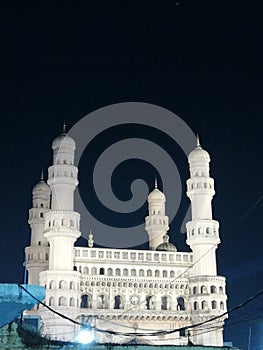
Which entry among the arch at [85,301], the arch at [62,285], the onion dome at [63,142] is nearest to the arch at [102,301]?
the arch at [85,301]

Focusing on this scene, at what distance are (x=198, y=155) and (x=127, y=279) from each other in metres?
12.2

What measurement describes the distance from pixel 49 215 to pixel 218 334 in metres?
15.2

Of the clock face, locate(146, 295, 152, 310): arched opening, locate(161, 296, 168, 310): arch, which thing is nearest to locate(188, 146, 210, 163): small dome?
locate(161, 296, 168, 310): arch

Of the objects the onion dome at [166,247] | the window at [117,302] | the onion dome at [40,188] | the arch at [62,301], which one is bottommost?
the arch at [62,301]

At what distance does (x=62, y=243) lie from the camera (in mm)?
42750

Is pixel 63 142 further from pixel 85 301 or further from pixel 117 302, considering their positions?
pixel 117 302

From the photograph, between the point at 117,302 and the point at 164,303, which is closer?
the point at 117,302

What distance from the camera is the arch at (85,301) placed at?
43.2m

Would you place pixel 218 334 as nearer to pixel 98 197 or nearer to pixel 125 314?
pixel 125 314

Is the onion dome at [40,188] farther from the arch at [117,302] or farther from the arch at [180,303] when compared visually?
the arch at [180,303]

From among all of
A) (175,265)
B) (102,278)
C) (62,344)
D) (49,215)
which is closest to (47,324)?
(102,278)

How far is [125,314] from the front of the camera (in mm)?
43031

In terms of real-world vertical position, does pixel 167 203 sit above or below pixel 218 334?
above

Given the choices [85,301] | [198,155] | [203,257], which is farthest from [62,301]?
[198,155]
